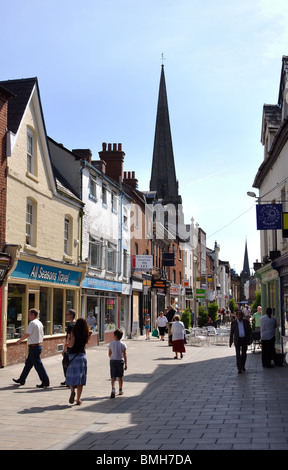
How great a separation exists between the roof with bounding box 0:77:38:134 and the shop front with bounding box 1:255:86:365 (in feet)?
14.3

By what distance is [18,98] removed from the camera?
58.6 feet

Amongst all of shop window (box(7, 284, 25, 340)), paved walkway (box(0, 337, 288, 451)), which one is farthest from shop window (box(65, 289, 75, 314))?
paved walkway (box(0, 337, 288, 451))

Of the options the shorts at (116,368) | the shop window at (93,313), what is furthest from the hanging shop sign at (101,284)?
the shorts at (116,368)

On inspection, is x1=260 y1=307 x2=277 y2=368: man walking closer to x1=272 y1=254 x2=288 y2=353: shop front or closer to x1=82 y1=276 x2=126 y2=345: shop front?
x1=272 y1=254 x2=288 y2=353: shop front

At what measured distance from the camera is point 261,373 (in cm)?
1468

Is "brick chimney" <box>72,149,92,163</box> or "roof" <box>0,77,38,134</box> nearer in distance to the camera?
"roof" <box>0,77,38,134</box>

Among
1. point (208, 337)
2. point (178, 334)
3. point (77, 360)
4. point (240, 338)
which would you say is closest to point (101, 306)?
point (208, 337)

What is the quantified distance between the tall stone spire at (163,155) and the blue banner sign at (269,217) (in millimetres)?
58720

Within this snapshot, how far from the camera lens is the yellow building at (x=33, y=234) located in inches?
645

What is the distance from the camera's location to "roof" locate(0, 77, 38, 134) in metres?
17.1

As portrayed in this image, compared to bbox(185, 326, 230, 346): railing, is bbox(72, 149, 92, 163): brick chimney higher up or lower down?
higher up

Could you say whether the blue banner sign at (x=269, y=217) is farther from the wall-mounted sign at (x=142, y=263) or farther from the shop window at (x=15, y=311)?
the wall-mounted sign at (x=142, y=263)
